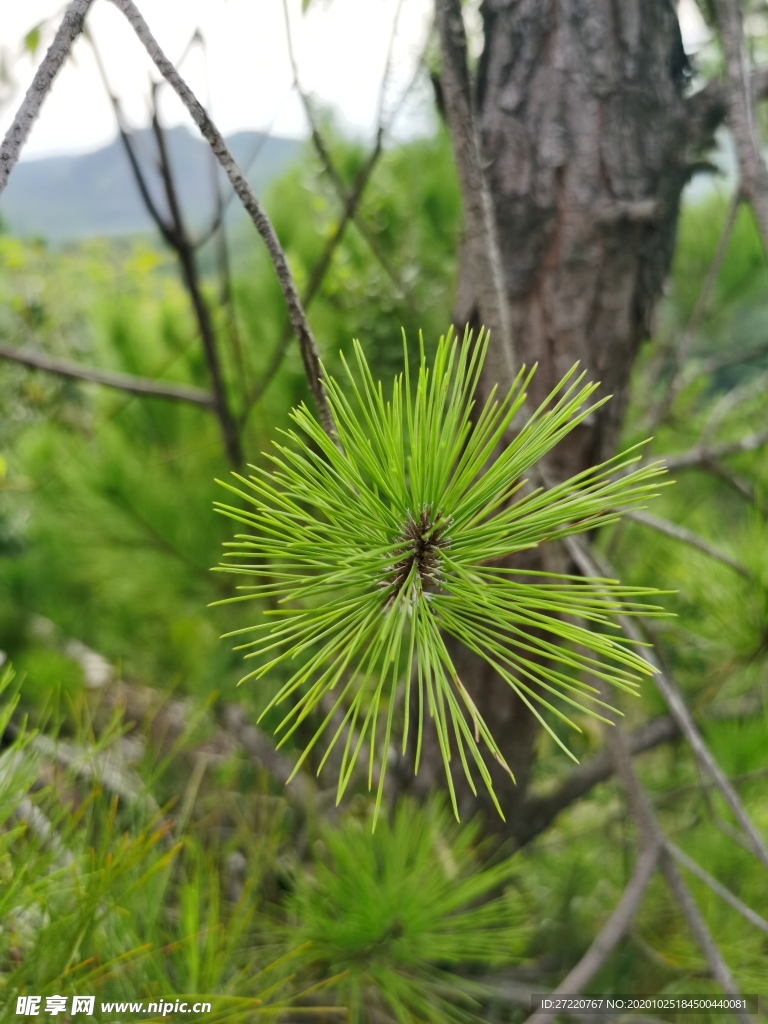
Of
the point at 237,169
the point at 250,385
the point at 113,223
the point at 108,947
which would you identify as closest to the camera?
the point at 237,169

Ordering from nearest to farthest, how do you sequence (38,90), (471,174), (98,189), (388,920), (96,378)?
(38,90) → (471,174) → (388,920) → (96,378) → (98,189)

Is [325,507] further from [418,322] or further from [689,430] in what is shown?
[689,430]

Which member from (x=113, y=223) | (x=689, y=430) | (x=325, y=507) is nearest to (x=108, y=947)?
(x=325, y=507)

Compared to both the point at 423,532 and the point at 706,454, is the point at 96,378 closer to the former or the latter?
the point at 423,532

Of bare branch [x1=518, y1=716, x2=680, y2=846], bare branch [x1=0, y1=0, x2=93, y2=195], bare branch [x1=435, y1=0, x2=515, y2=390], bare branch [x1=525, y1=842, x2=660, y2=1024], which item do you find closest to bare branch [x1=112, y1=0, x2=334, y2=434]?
bare branch [x1=0, y1=0, x2=93, y2=195]

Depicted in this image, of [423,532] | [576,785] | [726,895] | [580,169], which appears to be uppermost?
[580,169]

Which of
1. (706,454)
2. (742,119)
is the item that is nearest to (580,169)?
(742,119)

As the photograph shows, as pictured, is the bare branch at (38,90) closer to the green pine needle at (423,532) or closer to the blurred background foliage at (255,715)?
the green pine needle at (423,532)
